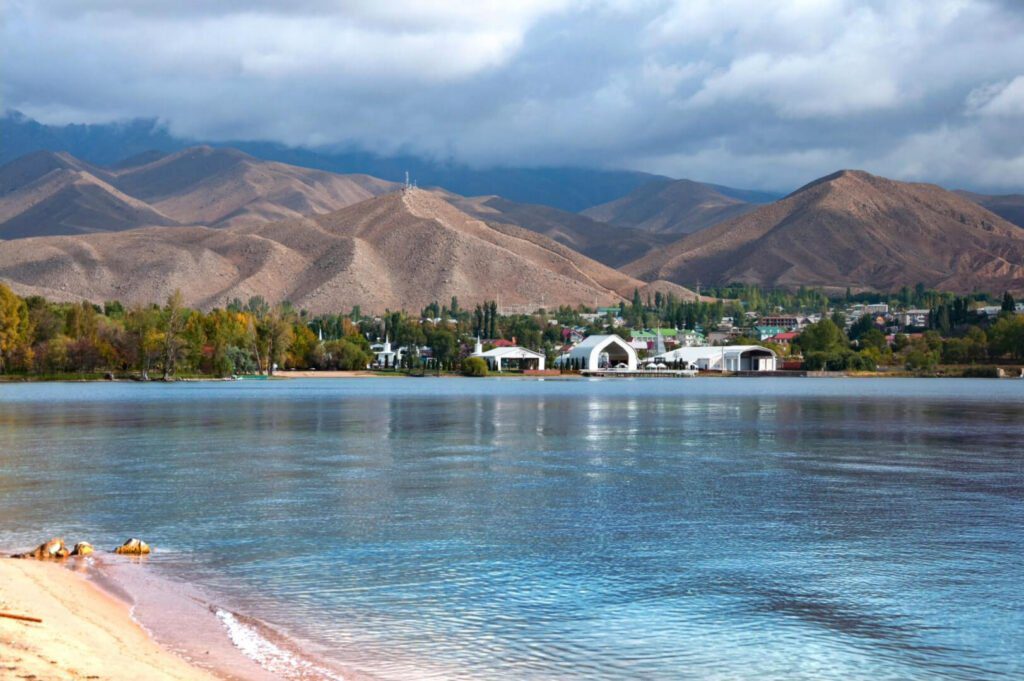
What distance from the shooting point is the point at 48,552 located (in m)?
23.8

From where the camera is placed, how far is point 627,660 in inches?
658

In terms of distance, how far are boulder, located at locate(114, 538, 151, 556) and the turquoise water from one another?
3.26ft

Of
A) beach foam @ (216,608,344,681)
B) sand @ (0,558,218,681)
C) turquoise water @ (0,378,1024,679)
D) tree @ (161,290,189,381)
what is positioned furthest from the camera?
tree @ (161,290,189,381)

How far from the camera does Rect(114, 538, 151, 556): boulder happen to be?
24.8 meters

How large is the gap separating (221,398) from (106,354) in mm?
51314

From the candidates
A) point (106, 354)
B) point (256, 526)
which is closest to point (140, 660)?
point (256, 526)

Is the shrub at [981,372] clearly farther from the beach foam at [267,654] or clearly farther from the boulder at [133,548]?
the beach foam at [267,654]

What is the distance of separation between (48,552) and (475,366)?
543ft

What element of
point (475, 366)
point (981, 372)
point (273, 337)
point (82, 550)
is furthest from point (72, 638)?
point (981, 372)

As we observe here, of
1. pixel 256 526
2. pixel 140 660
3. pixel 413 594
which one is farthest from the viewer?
pixel 256 526

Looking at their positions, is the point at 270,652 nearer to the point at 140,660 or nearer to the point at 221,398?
the point at 140,660

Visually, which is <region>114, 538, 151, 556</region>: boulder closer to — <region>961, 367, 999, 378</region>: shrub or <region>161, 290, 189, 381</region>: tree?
<region>161, 290, 189, 381</region>: tree

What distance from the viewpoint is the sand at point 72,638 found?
46.7 ft

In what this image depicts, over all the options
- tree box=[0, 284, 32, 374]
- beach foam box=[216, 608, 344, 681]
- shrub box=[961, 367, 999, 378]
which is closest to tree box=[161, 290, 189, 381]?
tree box=[0, 284, 32, 374]
